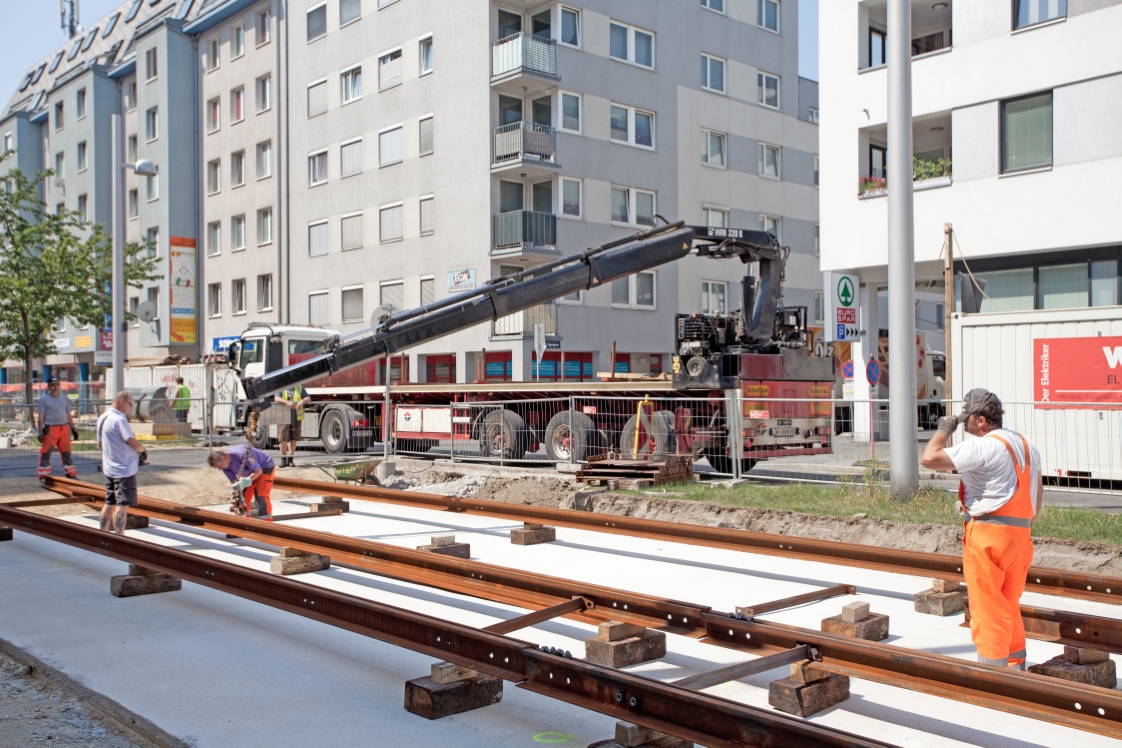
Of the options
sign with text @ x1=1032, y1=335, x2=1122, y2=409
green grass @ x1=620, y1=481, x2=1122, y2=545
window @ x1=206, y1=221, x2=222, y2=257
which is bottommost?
green grass @ x1=620, y1=481, x2=1122, y2=545

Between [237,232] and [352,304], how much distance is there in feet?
35.0

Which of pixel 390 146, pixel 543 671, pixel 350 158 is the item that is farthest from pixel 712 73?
pixel 543 671

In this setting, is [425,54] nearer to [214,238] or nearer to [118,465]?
[214,238]

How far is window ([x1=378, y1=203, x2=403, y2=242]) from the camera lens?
36938mm

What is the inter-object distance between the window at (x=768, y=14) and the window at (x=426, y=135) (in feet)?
51.2

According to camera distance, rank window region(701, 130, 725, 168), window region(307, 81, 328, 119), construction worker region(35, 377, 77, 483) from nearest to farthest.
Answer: construction worker region(35, 377, 77, 483) → window region(701, 130, 725, 168) → window region(307, 81, 328, 119)

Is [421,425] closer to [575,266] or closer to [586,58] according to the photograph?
[575,266]

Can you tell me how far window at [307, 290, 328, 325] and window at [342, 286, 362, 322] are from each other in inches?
44.9

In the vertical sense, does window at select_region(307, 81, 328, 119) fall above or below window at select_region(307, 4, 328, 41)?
below

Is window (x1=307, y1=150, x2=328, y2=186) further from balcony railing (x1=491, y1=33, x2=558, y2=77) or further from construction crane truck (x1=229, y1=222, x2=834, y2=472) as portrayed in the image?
construction crane truck (x1=229, y1=222, x2=834, y2=472)

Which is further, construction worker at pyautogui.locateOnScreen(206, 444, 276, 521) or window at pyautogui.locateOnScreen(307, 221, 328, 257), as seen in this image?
window at pyautogui.locateOnScreen(307, 221, 328, 257)

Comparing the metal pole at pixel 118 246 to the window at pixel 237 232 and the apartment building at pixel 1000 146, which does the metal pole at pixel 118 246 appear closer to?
the apartment building at pixel 1000 146

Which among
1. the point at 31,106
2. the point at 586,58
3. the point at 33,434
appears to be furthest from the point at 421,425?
the point at 31,106

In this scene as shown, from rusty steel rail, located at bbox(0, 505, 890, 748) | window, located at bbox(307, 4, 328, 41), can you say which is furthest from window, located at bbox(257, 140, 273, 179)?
rusty steel rail, located at bbox(0, 505, 890, 748)
